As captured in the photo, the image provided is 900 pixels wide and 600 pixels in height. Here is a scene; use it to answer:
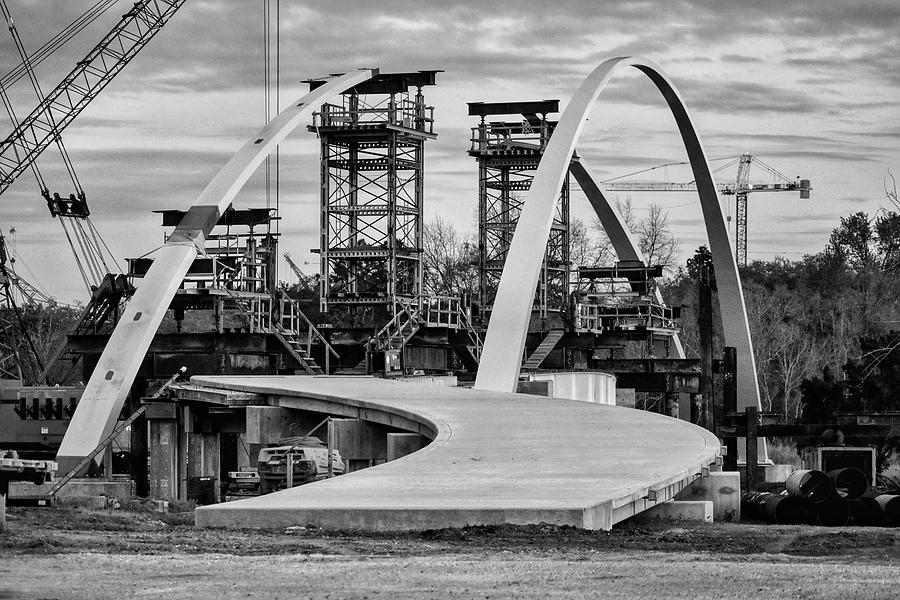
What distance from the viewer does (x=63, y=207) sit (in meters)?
75.5

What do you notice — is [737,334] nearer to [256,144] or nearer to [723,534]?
[256,144]

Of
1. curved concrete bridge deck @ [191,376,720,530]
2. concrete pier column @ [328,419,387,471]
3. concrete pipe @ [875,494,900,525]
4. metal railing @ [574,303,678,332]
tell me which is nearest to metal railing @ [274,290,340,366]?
metal railing @ [574,303,678,332]

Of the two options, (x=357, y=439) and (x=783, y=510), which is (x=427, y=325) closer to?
(x=357, y=439)

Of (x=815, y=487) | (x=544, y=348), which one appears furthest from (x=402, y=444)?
(x=544, y=348)

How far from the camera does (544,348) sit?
70.3 metres

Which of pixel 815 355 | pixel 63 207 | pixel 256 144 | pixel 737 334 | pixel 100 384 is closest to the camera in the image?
pixel 100 384

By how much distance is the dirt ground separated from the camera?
1384 cm

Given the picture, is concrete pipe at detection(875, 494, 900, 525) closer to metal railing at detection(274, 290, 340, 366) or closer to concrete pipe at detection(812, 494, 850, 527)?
concrete pipe at detection(812, 494, 850, 527)

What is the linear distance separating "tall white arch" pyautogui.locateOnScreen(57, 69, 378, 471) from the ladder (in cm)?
1428

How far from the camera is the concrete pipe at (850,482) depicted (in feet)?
104

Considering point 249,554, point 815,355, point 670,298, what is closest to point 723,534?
point 249,554

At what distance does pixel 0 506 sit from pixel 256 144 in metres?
44.0

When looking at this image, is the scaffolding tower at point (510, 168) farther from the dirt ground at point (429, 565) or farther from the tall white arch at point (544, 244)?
the dirt ground at point (429, 565)

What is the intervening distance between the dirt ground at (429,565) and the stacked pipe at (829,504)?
32.4ft
